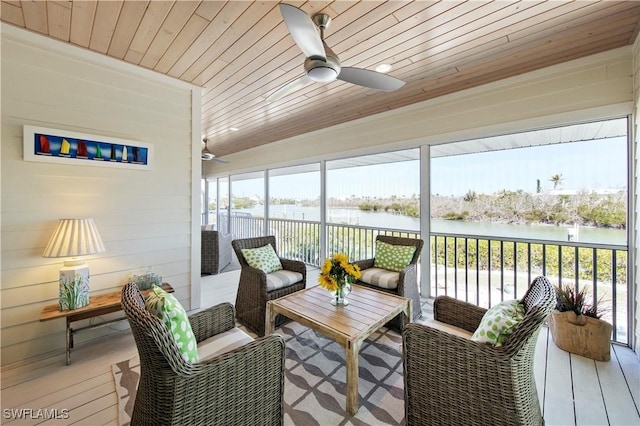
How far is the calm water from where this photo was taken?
2.60 m

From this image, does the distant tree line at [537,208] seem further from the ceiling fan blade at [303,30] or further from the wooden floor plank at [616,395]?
the ceiling fan blade at [303,30]

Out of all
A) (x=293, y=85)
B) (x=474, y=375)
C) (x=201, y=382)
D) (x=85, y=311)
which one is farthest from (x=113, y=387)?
(x=293, y=85)

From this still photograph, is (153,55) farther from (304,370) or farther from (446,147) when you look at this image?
(446,147)

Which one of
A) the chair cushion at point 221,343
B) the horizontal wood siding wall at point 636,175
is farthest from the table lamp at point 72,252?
the horizontal wood siding wall at point 636,175

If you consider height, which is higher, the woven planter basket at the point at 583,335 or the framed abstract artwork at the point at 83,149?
the framed abstract artwork at the point at 83,149

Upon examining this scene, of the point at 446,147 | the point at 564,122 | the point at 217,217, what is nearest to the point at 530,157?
the point at 564,122

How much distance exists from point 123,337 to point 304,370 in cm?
191

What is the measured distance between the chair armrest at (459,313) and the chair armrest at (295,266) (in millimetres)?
1552

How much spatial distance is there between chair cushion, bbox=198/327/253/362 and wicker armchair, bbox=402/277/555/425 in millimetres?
1046

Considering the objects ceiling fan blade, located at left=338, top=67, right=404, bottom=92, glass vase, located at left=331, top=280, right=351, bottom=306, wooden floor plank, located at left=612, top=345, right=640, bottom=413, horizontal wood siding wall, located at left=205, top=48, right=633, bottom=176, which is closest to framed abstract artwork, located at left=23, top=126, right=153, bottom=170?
ceiling fan blade, located at left=338, top=67, right=404, bottom=92

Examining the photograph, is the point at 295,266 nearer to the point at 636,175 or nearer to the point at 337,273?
the point at 337,273

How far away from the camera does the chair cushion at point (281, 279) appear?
9.07 ft

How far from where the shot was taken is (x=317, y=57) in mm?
1793

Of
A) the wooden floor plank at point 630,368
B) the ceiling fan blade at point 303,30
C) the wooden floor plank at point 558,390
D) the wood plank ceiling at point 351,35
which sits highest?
the wood plank ceiling at point 351,35
